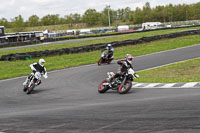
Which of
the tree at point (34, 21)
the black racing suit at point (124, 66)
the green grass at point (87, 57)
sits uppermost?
the tree at point (34, 21)

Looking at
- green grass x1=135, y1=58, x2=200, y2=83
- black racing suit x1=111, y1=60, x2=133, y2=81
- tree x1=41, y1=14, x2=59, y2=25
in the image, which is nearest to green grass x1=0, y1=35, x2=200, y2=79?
green grass x1=135, y1=58, x2=200, y2=83

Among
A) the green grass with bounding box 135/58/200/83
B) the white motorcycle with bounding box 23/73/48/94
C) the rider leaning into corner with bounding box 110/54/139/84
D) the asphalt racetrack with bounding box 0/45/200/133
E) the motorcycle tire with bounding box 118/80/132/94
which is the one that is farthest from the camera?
the white motorcycle with bounding box 23/73/48/94

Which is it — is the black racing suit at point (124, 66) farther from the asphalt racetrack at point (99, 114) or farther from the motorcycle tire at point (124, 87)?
the asphalt racetrack at point (99, 114)

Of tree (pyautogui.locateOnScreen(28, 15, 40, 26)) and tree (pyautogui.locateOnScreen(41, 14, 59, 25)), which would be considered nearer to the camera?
tree (pyautogui.locateOnScreen(28, 15, 40, 26))

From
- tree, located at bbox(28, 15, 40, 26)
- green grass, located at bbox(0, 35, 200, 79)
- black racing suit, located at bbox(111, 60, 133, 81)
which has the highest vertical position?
tree, located at bbox(28, 15, 40, 26)

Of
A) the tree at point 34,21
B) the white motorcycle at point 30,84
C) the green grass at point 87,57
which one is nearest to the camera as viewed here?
the white motorcycle at point 30,84

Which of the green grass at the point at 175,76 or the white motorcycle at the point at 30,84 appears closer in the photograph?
the green grass at the point at 175,76

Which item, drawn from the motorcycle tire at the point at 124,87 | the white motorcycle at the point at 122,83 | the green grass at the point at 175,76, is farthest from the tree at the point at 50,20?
the motorcycle tire at the point at 124,87

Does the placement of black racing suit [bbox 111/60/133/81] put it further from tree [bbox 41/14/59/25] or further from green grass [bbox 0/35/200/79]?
tree [bbox 41/14/59/25]

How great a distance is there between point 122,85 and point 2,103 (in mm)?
5017

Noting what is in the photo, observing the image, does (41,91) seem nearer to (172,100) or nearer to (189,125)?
(172,100)

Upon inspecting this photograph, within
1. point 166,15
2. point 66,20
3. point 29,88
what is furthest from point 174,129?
point 66,20

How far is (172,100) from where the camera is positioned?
8.91m

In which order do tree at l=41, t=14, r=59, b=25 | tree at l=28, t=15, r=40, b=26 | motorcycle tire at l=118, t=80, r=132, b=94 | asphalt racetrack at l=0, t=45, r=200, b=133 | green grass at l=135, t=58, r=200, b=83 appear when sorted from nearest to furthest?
asphalt racetrack at l=0, t=45, r=200, b=133 → motorcycle tire at l=118, t=80, r=132, b=94 → green grass at l=135, t=58, r=200, b=83 → tree at l=28, t=15, r=40, b=26 → tree at l=41, t=14, r=59, b=25
